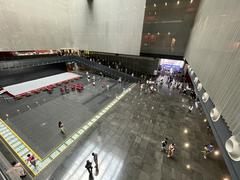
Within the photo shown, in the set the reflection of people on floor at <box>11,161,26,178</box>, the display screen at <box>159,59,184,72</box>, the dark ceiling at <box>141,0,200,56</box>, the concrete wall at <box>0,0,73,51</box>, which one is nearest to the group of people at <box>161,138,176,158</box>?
the reflection of people on floor at <box>11,161,26,178</box>

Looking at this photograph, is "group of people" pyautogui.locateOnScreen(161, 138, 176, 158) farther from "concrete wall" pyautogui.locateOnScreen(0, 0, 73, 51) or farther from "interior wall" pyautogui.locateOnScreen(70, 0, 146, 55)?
"concrete wall" pyautogui.locateOnScreen(0, 0, 73, 51)

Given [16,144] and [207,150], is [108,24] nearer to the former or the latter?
[16,144]

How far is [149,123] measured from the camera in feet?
28.7

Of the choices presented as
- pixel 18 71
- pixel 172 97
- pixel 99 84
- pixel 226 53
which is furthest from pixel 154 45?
pixel 18 71

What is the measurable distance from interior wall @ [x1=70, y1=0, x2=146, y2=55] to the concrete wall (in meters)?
2.38

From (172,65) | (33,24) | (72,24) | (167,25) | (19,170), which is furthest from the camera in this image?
(172,65)

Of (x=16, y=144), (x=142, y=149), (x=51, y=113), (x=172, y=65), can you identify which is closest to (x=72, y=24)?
(x=51, y=113)

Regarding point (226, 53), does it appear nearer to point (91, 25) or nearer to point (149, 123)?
point (149, 123)

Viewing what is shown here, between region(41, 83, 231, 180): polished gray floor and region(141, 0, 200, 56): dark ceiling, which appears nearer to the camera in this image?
region(41, 83, 231, 180): polished gray floor

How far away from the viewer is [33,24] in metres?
15.5

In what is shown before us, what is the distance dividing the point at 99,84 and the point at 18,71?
13.5m

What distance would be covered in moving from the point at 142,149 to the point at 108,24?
17.8 m

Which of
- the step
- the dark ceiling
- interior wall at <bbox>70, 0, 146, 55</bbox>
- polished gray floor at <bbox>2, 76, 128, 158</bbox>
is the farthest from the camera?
interior wall at <bbox>70, 0, 146, 55</bbox>

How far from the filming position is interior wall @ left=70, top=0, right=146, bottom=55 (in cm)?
1516
